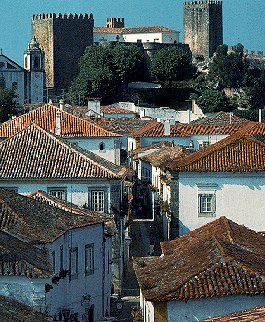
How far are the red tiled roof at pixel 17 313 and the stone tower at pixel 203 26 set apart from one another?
11846 cm

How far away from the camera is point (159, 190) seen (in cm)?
5825

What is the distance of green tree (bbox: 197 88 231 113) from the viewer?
360 feet

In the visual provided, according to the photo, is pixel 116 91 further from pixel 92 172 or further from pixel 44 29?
pixel 92 172

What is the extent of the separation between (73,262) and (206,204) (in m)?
10.4

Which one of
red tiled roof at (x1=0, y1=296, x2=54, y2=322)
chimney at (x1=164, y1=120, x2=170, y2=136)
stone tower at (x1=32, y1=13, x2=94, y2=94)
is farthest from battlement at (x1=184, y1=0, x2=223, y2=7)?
red tiled roof at (x1=0, y1=296, x2=54, y2=322)

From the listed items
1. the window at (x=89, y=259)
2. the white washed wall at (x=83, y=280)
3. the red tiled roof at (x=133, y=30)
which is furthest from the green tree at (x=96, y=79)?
the window at (x=89, y=259)

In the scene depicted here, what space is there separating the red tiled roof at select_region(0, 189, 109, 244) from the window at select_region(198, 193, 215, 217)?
8.14 m

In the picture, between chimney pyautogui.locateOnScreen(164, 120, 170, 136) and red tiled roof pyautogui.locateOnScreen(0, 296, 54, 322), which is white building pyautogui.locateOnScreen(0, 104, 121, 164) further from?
red tiled roof pyautogui.locateOnScreen(0, 296, 54, 322)

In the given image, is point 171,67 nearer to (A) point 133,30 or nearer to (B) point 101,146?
(A) point 133,30

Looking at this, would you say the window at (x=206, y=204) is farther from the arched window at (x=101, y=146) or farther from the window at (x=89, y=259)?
the arched window at (x=101, y=146)

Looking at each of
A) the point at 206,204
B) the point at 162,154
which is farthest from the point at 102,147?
the point at 206,204

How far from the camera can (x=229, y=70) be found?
11806cm

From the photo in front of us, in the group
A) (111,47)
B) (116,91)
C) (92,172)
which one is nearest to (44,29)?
(111,47)

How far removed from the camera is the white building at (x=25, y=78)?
124m
